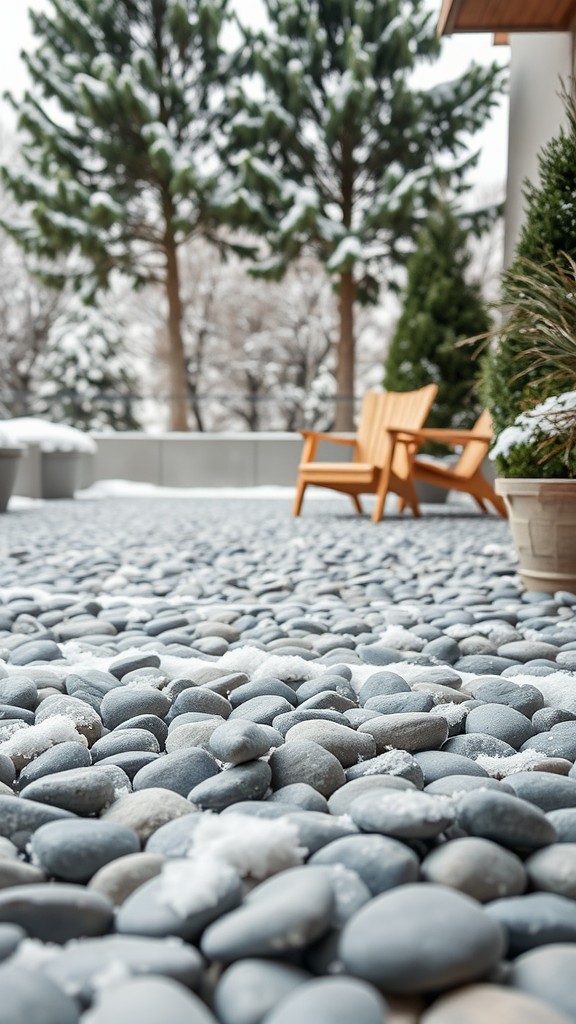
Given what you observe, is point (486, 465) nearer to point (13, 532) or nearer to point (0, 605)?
point (13, 532)

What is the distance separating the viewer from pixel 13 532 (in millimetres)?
4082

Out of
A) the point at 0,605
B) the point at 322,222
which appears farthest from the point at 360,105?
the point at 0,605

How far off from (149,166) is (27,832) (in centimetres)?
1014

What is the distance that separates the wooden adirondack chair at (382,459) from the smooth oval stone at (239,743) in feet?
12.2

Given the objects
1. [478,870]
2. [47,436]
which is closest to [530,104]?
[47,436]

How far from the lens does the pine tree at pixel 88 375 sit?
13.1 m

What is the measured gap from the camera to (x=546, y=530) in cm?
231

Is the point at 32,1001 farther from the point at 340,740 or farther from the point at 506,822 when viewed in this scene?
the point at 340,740

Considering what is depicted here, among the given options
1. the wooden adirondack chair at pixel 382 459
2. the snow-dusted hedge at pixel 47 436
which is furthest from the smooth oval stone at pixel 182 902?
the snow-dusted hedge at pixel 47 436

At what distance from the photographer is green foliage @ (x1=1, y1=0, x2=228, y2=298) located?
358 inches

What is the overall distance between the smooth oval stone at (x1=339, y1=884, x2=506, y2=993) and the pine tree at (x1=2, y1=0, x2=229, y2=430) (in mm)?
9221

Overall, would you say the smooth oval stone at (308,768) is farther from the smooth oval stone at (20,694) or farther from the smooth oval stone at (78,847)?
the smooth oval stone at (20,694)

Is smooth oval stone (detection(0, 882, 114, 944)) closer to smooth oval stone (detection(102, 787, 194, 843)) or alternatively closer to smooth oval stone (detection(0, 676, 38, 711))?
smooth oval stone (detection(102, 787, 194, 843))

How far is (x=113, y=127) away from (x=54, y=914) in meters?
10.2
